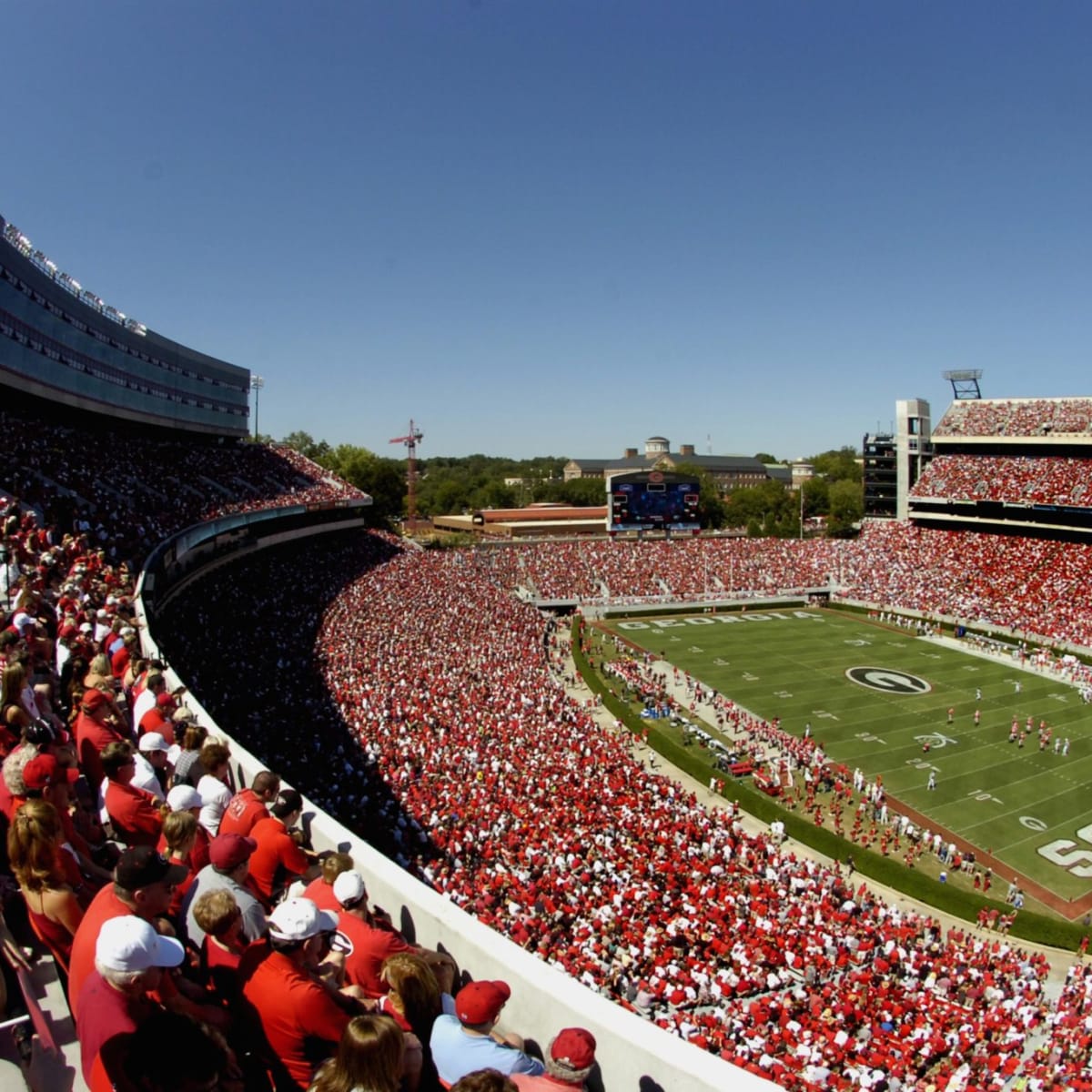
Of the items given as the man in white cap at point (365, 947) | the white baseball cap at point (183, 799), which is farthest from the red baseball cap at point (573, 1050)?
the white baseball cap at point (183, 799)

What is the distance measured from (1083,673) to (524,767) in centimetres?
3098

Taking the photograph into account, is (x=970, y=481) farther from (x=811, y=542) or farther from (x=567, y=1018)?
(x=567, y=1018)

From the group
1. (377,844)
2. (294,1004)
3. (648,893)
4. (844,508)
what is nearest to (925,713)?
(648,893)

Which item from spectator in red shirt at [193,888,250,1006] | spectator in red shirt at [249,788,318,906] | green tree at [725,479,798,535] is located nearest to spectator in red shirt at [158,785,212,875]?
spectator in red shirt at [249,788,318,906]

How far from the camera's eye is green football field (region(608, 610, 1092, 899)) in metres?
23.2

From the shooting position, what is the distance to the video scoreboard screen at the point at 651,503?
206ft

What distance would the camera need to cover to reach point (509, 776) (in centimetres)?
2012

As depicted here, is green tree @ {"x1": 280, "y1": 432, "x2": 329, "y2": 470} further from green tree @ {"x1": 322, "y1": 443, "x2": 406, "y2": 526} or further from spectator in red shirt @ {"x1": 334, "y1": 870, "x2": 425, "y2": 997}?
spectator in red shirt @ {"x1": 334, "y1": 870, "x2": 425, "y2": 997}

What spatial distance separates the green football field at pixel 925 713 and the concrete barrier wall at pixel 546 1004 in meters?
20.3

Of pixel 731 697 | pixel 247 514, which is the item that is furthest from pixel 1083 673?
pixel 247 514

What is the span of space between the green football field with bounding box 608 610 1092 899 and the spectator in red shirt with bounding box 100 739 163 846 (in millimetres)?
21563

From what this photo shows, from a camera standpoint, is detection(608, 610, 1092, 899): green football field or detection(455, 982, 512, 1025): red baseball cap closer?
detection(455, 982, 512, 1025): red baseball cap

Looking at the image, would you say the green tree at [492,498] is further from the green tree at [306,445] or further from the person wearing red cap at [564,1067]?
the person wearing red cap at [564,1067]

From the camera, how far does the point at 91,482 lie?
29.5 metres
